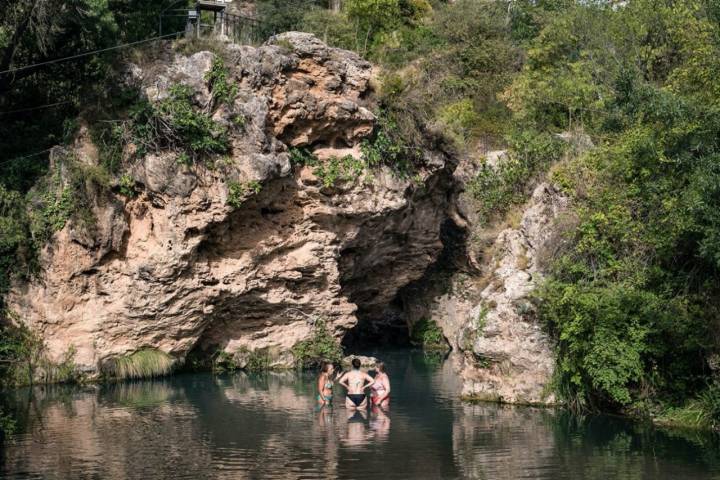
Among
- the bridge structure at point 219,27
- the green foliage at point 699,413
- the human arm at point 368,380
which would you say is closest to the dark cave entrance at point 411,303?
the bridge structure at point 219,27

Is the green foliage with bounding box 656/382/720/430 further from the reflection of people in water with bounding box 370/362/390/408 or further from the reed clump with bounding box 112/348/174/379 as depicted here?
the reed clump with bounding box 112/348/174/379

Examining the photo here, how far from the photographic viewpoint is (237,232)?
29297 mm

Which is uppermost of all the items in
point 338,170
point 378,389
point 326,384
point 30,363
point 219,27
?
point 219,27

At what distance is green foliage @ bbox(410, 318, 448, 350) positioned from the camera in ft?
123

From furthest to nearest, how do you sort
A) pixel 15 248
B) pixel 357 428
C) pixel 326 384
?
pixel 15 248 < pixel 326 384 < pixel 357 428

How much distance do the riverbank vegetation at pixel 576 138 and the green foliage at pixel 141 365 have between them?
152 inches

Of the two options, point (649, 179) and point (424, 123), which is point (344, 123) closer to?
point (424, 123)

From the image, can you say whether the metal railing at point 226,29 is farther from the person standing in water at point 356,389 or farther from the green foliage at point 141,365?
the person standing in water at point 356,389

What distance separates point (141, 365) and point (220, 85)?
8.86 metres

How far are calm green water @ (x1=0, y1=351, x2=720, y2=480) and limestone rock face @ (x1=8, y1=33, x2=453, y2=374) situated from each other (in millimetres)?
3073

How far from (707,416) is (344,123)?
1545 cm

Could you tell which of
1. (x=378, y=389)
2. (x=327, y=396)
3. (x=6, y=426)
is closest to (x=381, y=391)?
(x=378, y=389)

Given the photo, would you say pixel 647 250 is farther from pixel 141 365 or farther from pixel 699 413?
pixel 141 365

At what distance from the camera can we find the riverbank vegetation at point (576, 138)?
1969 centimetres
